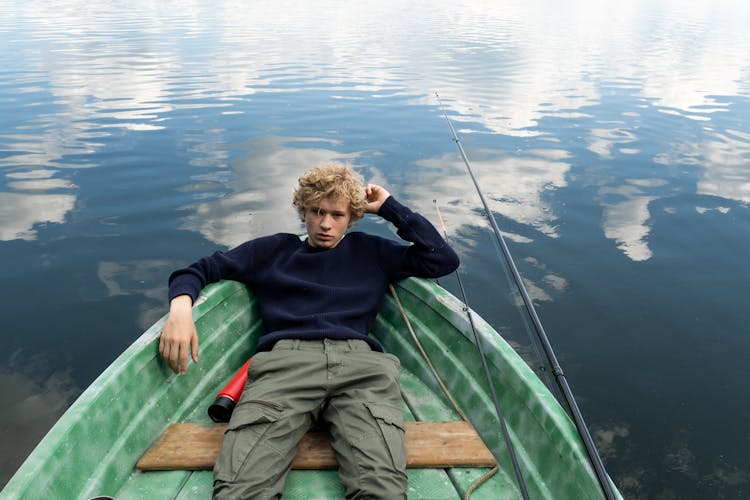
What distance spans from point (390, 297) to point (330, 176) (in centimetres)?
108

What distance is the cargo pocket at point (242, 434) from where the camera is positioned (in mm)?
2359

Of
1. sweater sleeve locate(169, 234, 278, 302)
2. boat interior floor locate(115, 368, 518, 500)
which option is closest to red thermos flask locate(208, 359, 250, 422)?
boat interior floor locate(115, 368, 518, 500)

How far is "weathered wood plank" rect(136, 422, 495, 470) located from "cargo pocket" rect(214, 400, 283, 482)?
317mm

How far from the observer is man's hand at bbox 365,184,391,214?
11.6 feet

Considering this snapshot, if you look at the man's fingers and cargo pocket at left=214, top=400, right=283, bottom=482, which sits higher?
the man's fingers

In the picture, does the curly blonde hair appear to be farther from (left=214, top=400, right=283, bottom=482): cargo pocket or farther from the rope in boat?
(left=214, top=400, right=283, bottom=482): cargo pocket

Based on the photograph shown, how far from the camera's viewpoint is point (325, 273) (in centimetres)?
339

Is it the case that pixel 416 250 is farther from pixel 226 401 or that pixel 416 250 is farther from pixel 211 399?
pixel 211 399

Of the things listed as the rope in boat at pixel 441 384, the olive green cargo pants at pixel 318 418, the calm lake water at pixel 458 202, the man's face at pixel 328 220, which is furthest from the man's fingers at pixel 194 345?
the calm lake water at pixel 458 202

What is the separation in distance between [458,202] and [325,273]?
555cm

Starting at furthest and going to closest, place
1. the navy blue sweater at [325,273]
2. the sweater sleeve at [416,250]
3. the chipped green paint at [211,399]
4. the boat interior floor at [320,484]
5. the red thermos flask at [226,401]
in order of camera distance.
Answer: the sweater sleeve at [416,250] → the navy blue sweater at [325,273] → the red thermos flask at [226,401] → the boat interior floor at [320,484] → the chipped green paint at [211,399]

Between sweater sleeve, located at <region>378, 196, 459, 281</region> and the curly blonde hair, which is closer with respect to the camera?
the curly blonde hair

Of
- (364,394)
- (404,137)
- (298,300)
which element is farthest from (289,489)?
(404,137)

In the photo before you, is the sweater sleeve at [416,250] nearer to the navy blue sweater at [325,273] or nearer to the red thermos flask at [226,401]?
the navy blue sweater at [325,273]
